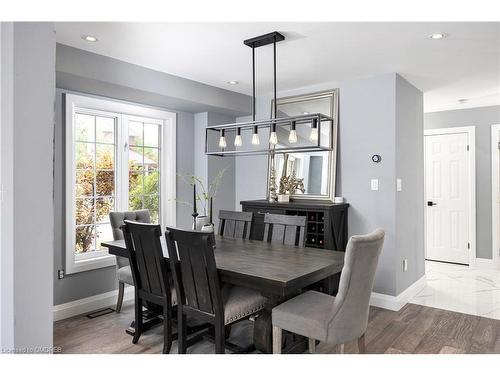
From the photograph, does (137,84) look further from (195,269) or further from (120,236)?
(195,269)

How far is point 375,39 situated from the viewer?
2900mm

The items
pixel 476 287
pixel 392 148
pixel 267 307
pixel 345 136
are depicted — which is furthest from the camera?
pixel 476 287

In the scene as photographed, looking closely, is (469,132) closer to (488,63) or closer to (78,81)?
(488,63)

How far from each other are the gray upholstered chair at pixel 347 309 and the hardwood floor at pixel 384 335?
62 centimetres

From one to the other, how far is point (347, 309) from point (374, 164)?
210cm

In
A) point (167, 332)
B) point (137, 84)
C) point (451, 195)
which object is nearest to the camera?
point (167, 332)

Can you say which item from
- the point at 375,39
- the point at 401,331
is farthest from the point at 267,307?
the point at 375,39

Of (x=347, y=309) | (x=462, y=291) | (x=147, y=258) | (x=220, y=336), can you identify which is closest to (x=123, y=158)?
(x=147, y=258)

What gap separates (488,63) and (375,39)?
1361 millimetres

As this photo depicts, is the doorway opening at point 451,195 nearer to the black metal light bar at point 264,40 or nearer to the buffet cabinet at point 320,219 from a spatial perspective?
the buffet cabinet at point 320,219

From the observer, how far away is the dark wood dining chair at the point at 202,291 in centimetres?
232

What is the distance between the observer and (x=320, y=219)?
13.0 feet

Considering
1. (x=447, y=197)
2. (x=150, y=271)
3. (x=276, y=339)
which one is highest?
(x=447, y=197)

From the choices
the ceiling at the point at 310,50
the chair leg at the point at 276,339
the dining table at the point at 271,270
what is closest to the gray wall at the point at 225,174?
the ceiling at the point at 310,50
